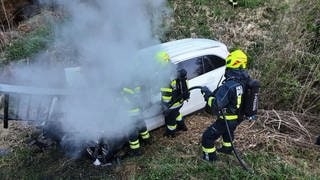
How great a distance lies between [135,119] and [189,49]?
196cm

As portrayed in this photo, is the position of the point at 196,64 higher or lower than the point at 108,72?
lower

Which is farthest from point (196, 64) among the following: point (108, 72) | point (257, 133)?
point (108, 72)

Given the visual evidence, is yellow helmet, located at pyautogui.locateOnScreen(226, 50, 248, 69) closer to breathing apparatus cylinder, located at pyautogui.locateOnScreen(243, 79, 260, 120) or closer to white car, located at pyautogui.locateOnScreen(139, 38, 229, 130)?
breathing apparatus cylinder, located at pyautogui.locateOnScreen(243, 79, 260, 120)

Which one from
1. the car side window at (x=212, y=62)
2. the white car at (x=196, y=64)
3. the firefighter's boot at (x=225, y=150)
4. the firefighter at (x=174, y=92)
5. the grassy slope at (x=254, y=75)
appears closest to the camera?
the grassy slope at (x=254, y=75)

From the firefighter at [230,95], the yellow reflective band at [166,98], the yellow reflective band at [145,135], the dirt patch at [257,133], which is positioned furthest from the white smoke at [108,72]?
the firefighter at [230,95]

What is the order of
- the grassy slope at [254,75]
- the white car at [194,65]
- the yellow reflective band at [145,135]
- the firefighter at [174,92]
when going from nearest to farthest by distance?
the grassy slope at [254,75] → the firefighter at [174,92] → the yellow reflective band at [145,135] → the white car at [194,65]

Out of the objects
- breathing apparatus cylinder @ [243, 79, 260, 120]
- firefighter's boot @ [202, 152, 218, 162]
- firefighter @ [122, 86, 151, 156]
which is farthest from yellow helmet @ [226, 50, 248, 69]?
firefighter @ [122, 86, 151, 156]

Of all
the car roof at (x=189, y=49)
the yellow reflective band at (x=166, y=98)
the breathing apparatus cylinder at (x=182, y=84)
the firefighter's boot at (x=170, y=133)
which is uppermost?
the car roof at (x=189, y=49)

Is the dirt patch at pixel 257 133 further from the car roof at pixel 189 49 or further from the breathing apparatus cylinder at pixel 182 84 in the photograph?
the car roof at pixel 189 49

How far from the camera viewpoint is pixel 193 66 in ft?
24.7

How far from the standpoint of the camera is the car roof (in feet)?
24.1

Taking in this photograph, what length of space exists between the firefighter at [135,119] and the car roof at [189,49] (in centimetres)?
117

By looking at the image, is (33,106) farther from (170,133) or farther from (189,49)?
(189,49)

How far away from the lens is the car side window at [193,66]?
737cm
